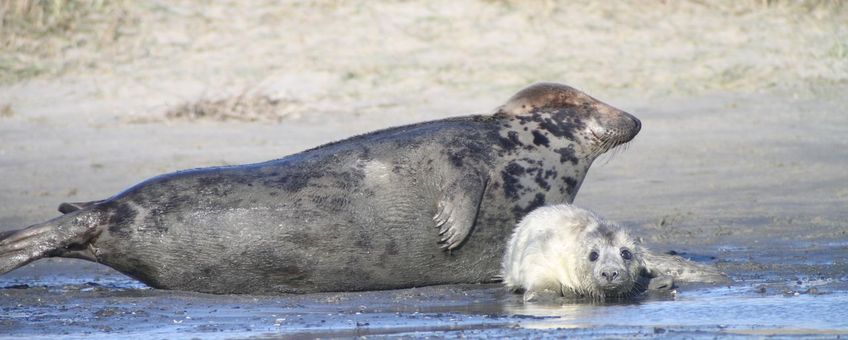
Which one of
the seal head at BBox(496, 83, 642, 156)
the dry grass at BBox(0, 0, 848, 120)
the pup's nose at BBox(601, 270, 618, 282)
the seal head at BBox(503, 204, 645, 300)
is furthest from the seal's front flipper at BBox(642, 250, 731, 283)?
the dry grass at BBox(0, 0, 848, 120)

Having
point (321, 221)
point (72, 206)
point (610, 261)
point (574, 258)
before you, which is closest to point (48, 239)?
point (72, 206)

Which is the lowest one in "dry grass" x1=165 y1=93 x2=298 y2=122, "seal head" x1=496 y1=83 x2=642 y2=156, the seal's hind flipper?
the seal's hind flipper

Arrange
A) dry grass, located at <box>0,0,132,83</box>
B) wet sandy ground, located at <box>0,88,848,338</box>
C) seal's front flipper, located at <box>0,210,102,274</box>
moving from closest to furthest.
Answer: wet sandy ground, located at <box>0,88,848,338</box> → seal's front flipper, located at <box>0,210,102,274</box> → dry grass, located at <box>0,0,132,83</box>

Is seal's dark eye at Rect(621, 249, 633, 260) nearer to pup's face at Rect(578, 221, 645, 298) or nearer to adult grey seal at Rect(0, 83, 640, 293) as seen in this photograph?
pup's face at Rect(578, 221, 645, 298)

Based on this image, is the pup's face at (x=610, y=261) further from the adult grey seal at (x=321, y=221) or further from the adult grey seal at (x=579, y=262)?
the adult grey seal at (x=321, y=221)

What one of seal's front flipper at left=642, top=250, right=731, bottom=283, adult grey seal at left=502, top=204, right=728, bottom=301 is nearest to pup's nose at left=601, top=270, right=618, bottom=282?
adult grey seal at left=502, top=204, right=728, bottom=301

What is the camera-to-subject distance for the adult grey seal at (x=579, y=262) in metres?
6.72

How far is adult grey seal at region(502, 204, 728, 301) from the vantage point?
6.72 meters

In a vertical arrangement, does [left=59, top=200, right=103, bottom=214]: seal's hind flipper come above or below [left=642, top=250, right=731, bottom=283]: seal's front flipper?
above

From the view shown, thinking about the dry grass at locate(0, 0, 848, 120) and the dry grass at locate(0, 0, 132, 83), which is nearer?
the dry grass at locate(0, 0, 848, 120)

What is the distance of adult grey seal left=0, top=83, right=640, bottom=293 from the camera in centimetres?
699

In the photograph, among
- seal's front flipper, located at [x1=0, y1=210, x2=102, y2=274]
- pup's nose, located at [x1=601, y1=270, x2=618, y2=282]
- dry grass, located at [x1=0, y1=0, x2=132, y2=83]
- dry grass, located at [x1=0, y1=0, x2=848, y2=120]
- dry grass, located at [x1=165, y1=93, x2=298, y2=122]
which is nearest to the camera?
pup's nose, located at [x1=601, y1=270, x2=618, y2=282]

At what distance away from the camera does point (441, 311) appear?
6.38 metres

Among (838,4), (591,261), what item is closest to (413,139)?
(591,261)
